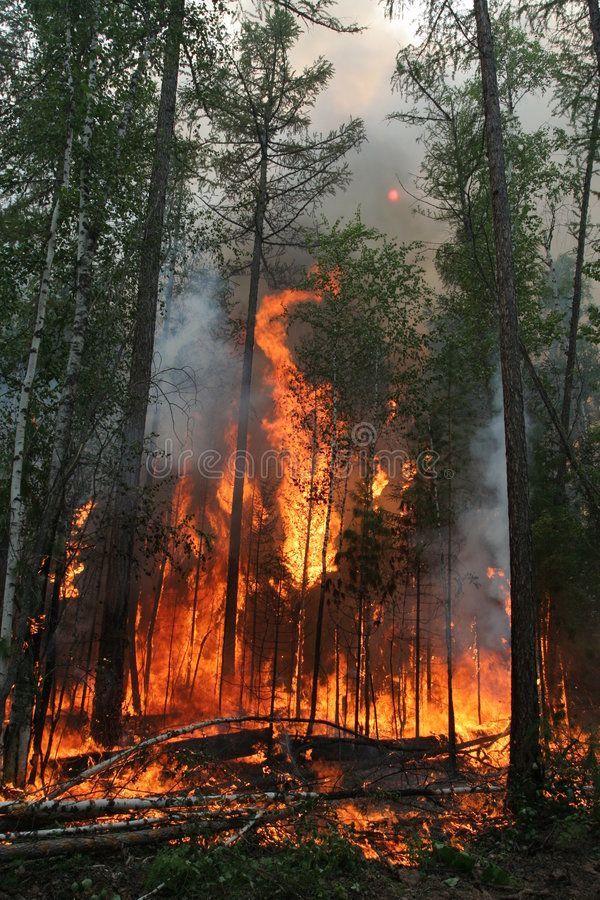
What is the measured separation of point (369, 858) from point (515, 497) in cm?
489

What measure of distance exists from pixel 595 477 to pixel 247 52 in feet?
58.0

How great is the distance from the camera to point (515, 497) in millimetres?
8117

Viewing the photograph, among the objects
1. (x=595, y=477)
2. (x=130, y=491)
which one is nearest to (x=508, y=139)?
(x=595, y=477)

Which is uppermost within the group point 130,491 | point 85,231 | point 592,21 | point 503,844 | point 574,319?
point 592,21

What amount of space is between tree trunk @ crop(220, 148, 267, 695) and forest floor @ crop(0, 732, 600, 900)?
9.60m

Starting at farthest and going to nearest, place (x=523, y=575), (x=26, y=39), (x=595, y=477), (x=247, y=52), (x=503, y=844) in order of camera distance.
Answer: (x=247, y=52)
(x=595, y=477)
(x=26, y=39)
(x=523, y=575)
(x=503, y=844)

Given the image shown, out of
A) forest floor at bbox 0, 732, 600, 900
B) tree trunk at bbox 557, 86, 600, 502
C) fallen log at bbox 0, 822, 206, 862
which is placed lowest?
forest floor at bbox 0, 732, 600, 900

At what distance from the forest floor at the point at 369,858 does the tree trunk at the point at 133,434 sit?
9.73 feet

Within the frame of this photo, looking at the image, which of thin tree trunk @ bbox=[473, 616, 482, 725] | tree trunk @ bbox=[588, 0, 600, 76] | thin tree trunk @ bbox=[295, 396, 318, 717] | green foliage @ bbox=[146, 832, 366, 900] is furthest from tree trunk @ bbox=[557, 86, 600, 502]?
green foliage @ bbox=[146, 832, 366, 900]

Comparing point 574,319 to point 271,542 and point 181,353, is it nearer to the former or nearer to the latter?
point 271,542

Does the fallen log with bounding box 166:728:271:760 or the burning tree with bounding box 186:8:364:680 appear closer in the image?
the fallen log with bounding box 166:728:271:760

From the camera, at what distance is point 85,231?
8250mm

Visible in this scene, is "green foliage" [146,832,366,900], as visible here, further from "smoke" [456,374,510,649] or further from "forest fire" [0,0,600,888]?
"smoke" [456,374,510,649]

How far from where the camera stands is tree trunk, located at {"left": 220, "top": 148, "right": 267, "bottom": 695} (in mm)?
17078
